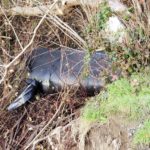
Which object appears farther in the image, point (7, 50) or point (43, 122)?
point (7, 50)

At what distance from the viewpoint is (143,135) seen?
329cm

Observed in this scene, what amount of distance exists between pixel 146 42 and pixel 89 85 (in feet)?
2.42

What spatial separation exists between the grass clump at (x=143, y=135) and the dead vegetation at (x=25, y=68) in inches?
19.5

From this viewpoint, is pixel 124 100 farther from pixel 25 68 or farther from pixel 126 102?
pixel 25 68

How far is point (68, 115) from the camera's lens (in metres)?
4.30

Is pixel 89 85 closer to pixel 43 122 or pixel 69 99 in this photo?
pixel 69 99

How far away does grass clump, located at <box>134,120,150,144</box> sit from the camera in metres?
3.27

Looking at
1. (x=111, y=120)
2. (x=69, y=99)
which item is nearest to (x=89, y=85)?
(x=69, y=99)

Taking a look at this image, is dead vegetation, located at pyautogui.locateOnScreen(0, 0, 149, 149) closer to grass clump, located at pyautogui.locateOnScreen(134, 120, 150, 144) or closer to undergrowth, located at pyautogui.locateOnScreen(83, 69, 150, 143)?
undergrowth, located at pyautogui.locateOnScreen(83, 69, 150, 143)

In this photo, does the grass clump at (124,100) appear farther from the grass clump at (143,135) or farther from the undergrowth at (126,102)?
the grass clump at (143,135)

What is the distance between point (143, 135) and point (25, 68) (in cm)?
197

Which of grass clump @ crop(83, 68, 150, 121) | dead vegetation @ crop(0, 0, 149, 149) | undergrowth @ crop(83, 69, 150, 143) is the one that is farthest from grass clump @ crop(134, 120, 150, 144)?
dead vegetation @ crop(0, 0, 149, 149)

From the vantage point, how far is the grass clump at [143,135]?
327 centimetres

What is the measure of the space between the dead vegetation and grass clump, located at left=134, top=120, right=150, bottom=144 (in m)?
0.50
